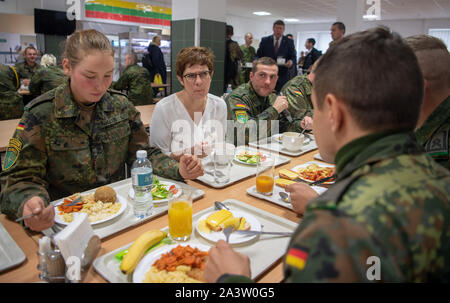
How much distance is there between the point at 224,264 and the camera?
2.98 ft

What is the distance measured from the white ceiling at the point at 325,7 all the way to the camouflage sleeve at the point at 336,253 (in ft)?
37.8

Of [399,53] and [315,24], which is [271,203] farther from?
[315,24]

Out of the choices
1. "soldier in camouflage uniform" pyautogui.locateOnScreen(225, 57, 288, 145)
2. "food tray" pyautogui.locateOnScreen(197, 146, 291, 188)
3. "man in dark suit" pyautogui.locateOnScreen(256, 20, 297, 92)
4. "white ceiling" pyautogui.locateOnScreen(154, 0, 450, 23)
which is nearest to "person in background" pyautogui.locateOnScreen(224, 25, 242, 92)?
"man in dark suit" pyautogui.locateOnScreen(256, 20, 297, 92)

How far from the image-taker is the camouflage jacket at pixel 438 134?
1413 mm

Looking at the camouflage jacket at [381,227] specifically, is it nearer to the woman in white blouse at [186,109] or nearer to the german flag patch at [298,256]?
the german flag patch at [298,256]

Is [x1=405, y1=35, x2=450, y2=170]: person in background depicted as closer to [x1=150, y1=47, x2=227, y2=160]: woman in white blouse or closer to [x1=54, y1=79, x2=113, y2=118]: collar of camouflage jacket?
[x1=150, y1=47, x2=227, y2=160]: woman in white blouse

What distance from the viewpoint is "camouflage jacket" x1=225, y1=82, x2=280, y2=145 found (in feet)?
8.74

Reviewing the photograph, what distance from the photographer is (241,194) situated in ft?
5.24

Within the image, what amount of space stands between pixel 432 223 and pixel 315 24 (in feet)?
62.8

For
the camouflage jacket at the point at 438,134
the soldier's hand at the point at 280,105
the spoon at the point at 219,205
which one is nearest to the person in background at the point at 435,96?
the camouflage jacket at the point at 438,134

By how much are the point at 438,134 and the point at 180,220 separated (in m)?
1.21

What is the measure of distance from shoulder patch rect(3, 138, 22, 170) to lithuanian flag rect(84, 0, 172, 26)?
967cm

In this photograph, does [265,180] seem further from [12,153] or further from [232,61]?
[232,61]

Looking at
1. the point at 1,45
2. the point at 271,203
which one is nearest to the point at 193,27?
the point at 271,203
